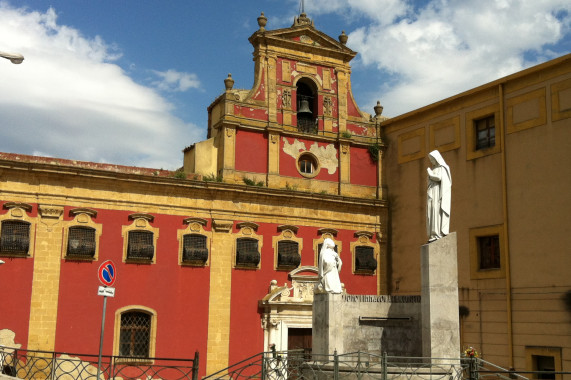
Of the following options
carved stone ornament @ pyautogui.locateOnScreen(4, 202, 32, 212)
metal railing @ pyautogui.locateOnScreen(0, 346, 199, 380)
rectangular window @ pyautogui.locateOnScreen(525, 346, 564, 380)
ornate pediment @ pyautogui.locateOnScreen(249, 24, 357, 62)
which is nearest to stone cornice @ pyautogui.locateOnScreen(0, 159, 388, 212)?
carved stone ornament @ pyautogui.locateOnScreen(4, 202, 32, 212)

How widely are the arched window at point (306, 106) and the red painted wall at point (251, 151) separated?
182 centimetres

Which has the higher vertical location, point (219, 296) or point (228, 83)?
point (228, 83)

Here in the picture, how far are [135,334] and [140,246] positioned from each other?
289 cm

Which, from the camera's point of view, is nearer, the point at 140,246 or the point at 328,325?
the point at 328,325

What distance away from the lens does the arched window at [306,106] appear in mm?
26219

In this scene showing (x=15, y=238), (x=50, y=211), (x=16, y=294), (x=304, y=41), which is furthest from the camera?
(x=304, y=41)

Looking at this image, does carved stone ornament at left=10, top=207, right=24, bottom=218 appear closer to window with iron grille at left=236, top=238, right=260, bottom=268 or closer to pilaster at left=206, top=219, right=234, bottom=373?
pilaster at left=206, top=219, right=234, bottom=373

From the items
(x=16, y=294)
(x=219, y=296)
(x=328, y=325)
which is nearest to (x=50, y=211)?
(x=16, y=294)

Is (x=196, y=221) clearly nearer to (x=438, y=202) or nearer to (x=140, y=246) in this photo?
(x=140, y=246)

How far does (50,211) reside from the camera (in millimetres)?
21312

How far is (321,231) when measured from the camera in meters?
25.2

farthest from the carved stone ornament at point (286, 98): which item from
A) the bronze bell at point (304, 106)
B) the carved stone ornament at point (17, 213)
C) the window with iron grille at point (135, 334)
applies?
the carved stone ornament at point (17, 213)

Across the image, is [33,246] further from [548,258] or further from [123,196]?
[548,258]

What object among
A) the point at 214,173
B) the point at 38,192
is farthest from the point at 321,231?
the point at 38,192
